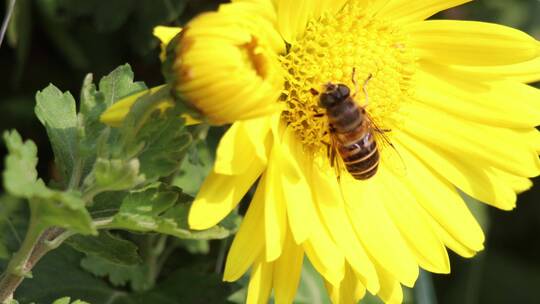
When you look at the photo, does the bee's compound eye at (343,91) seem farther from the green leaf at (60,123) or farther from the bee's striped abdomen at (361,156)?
the green leaf at (60,123)

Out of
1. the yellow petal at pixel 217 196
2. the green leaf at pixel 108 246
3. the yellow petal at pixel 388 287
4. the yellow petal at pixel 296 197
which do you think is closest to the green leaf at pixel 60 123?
the green leaf at pixel 108 246

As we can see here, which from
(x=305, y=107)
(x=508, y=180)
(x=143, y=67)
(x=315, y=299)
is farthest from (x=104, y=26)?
(x=508, y=180)

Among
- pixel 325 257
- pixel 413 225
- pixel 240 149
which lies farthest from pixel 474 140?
pixel 240 149

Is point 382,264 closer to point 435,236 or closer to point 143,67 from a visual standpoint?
point 435,236

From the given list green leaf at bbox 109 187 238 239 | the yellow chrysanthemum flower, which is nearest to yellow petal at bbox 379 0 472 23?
the yellow chrysanthemum flower

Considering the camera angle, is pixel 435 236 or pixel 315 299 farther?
pixel 315 299
